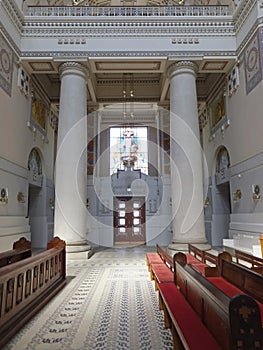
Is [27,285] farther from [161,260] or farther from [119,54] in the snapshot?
[119,54]

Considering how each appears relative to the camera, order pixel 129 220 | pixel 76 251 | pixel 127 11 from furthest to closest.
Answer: pixel 129 220, pixel 127 11, pixel 76 251

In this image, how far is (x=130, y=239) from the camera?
508 inches

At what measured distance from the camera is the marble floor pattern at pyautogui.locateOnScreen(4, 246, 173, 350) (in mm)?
2787

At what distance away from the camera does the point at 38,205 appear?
38.5 ft

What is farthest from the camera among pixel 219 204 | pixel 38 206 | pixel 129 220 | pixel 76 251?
pixel 129 220

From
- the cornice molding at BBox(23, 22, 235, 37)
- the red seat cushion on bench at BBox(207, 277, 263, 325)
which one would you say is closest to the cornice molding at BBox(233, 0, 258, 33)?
the cornice molding at BBox(23, 22, 235, 37)

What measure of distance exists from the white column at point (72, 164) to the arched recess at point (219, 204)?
18.3 ft

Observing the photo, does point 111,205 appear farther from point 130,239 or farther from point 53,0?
point 53,0

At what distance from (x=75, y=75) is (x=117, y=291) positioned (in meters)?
6.91

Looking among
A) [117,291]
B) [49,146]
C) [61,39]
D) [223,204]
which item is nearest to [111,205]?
[49,146]

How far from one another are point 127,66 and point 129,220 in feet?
21.7

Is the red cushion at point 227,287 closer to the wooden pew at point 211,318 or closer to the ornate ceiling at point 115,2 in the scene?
the wooden pew at point 211,318

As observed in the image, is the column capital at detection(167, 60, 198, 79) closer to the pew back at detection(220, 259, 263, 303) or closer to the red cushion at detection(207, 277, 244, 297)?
the pew back at detection(220, 259, 263, 303)

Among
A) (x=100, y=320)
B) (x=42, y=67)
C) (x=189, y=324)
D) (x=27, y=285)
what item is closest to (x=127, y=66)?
(x=42, y=67)
